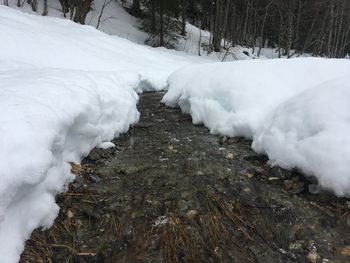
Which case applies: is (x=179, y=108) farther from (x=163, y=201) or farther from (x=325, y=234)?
(x=325, y=234)

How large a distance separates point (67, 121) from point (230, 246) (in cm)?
183

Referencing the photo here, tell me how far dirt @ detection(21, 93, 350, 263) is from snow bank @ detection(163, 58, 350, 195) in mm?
218

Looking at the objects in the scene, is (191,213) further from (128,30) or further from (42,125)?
(128,30)

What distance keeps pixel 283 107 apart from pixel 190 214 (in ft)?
6.25

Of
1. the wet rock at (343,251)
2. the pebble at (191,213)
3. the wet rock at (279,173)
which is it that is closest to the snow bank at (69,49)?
the wet rock at (279,173)

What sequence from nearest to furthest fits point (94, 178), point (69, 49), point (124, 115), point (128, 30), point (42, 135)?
point (42, 135) → point (94, 178) → point (124, 115) → point (69, 49) → point (128, 30)

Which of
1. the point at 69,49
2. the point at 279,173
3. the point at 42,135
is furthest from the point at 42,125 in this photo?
the point at 69,49

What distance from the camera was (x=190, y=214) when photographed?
295 cm

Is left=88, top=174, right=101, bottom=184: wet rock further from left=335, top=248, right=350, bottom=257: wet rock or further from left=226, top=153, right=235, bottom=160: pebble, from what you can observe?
left=335, top=248, right=350, bottom=257: wet rock

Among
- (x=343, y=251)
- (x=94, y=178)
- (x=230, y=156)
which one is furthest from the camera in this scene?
(x=230, y=156)

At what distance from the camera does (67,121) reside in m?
3.29

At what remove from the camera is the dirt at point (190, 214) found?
2.56m

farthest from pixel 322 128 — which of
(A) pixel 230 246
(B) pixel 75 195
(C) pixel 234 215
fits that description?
(B) pixel 75 195

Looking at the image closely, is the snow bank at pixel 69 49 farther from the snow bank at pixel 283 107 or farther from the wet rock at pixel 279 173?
the wet rock at pixel 279 173
